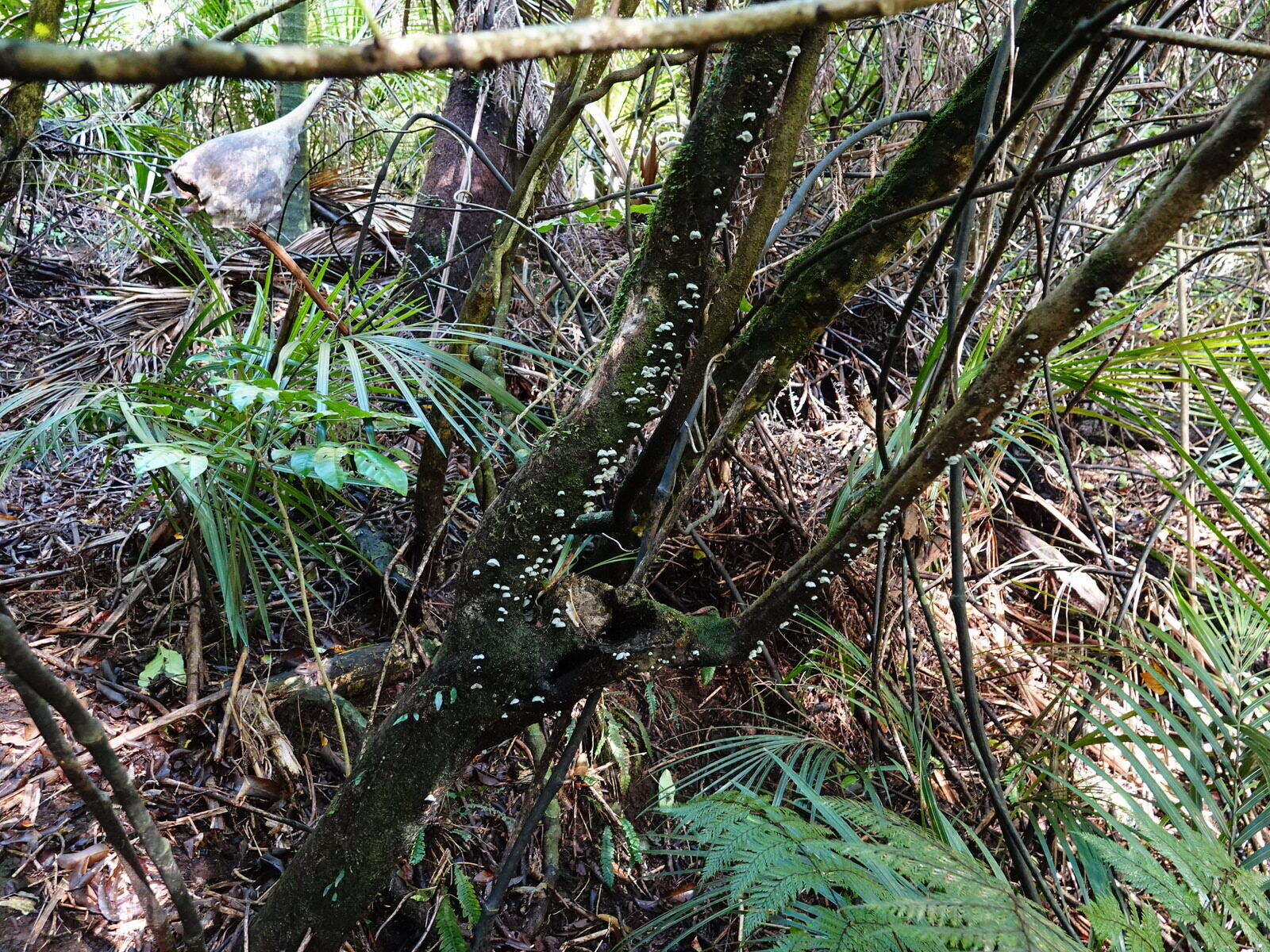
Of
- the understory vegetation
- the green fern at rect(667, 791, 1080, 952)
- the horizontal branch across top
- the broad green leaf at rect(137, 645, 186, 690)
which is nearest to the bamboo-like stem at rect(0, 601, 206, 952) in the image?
the understory vegetation

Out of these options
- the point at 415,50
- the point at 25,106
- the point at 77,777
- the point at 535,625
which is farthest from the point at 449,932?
the point at 25,106

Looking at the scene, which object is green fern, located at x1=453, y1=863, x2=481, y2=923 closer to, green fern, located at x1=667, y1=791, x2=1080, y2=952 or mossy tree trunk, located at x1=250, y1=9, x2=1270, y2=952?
mossy tree trunk, located at x1=250, y1=9, x2=1270, y2=952

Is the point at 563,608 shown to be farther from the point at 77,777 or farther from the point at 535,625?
the point at 77,777

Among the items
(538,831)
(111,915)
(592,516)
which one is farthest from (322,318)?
(538,831)

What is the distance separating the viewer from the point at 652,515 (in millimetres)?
1314

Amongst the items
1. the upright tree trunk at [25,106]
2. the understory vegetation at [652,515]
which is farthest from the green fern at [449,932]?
the upright tree trunk at [25,106]

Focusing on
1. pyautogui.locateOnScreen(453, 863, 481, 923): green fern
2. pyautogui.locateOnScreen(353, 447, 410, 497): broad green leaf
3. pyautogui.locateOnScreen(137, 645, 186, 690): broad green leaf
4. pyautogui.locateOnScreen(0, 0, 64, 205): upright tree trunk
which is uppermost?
pyautogui.locateOnScreen(0, 0, 64, 205): upright tree trunk

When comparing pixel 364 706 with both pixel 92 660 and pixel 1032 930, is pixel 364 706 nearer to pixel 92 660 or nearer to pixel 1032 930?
pixel 92 660

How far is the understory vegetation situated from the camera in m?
1.04

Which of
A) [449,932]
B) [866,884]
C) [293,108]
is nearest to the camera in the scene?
[866,884]

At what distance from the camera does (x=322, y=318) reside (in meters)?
1.64

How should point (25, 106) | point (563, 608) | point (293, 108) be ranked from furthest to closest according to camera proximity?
point (293, 108) < point (25, 106) < point (563, 608)

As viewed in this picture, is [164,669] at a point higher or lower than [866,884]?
lower

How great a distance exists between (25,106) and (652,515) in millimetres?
1781
